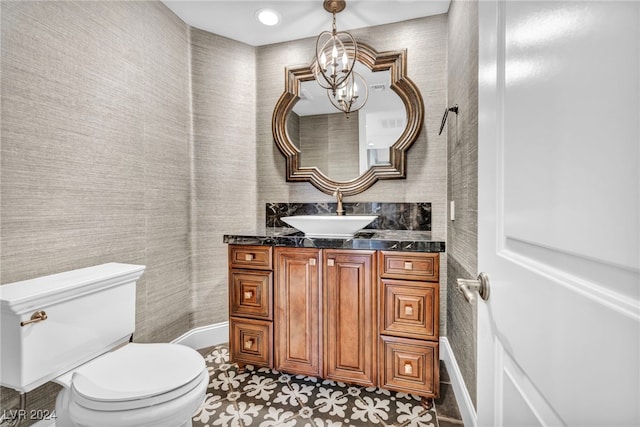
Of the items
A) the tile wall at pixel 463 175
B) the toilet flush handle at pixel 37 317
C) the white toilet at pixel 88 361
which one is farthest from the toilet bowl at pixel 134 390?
the tile wall at pixel 463 175

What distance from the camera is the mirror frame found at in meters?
2.15

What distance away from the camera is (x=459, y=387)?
1.65 metres

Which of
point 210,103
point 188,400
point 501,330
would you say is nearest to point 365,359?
point 188,400

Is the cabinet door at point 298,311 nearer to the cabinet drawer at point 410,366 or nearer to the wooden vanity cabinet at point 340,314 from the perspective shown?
the wooden vanity cabinet at point 340,314

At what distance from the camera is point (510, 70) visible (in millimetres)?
584

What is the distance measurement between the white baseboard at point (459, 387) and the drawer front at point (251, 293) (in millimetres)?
1123

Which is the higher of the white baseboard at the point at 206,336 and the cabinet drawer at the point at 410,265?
the cabinet drawer at the point at 410,265

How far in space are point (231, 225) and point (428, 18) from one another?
208 cm

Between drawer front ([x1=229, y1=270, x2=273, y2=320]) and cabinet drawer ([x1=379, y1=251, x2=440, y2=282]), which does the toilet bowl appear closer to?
drawer front ([x1=229, y1=270, x2=273, y2=320])

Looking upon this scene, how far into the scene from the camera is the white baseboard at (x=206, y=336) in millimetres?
2271

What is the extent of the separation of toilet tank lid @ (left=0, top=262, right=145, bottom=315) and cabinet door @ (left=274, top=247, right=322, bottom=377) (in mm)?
777

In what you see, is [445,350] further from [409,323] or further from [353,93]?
[353,93]

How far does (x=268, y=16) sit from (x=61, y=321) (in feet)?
6.86

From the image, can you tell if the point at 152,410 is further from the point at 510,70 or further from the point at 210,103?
the point at 210,103
